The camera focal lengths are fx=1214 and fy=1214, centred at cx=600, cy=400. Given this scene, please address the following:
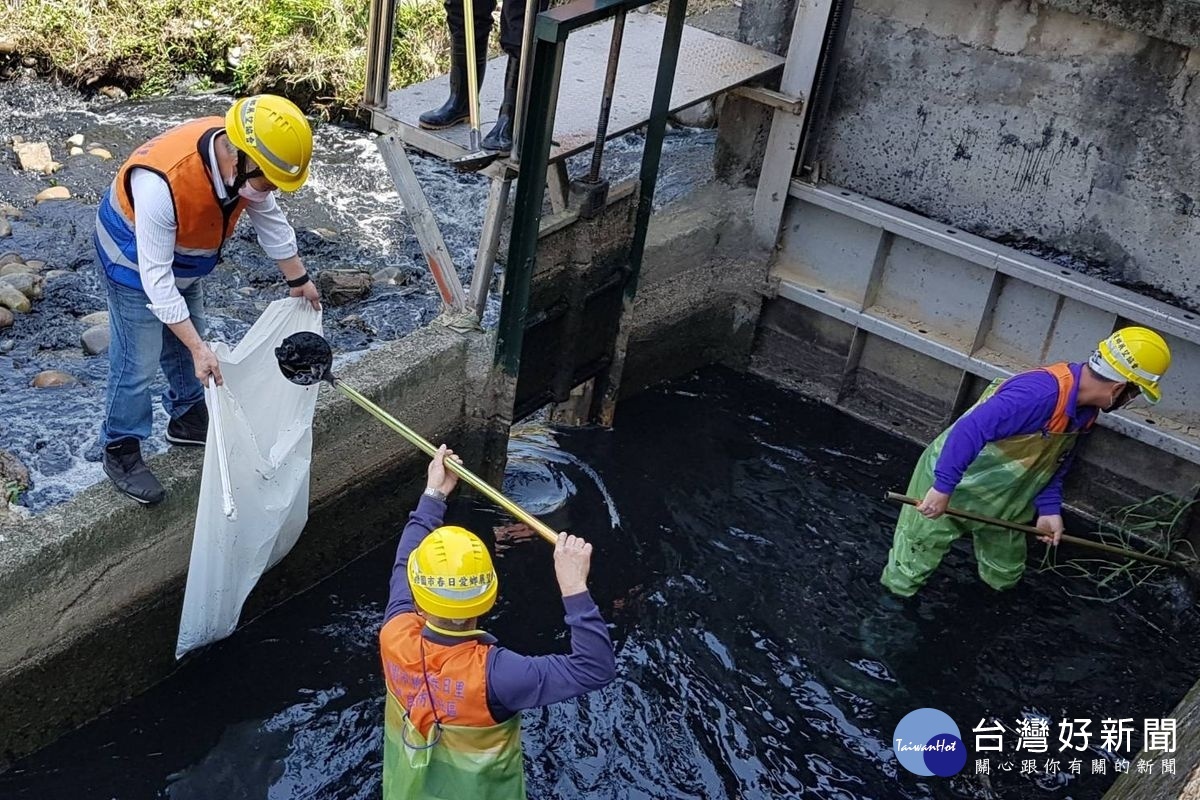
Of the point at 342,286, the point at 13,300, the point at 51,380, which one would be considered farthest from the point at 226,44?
the point at 51,380

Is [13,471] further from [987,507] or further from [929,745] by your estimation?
[987,507]

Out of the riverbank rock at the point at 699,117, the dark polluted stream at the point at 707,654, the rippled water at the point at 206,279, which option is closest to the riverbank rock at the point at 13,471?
the rippled water at the point at 206,279

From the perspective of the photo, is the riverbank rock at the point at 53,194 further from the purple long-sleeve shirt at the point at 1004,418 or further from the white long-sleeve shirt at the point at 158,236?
the purple long-sleeve shirt at the point at 1004,418

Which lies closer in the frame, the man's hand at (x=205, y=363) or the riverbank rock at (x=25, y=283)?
the man's hand at (x=205, y=363)

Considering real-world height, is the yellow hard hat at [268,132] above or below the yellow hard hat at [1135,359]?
above

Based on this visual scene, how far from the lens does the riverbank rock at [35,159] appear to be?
770 cm

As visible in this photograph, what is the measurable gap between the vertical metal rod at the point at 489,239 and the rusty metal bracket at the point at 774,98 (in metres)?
1.71

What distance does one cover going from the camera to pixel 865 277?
6.64 m

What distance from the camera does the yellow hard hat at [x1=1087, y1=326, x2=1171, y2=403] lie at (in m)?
4.62

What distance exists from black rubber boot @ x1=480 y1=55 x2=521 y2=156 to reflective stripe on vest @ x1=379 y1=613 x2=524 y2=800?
8.19 ft

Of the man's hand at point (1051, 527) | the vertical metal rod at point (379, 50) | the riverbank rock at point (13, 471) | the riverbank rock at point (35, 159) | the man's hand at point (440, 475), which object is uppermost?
the vertical metal rod at point (379, 50)

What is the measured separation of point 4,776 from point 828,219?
4727 mm

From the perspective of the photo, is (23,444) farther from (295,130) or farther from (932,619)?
(932,619)

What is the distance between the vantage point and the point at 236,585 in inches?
179
